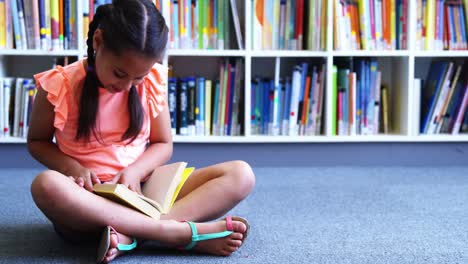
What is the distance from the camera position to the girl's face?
1.32 meters

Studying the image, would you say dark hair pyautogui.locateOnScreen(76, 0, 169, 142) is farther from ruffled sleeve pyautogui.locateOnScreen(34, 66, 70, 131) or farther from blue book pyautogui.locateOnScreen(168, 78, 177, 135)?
blue book pyautogui.locateOnScreen(168, 78, 177, 135)

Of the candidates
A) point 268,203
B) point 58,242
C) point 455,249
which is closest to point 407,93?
point 268,203

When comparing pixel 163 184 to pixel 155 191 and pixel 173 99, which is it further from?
pixel 173 99

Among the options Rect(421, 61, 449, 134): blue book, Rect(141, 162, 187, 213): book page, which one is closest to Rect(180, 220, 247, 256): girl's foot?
Rect(141, 162, 187, 213): book page

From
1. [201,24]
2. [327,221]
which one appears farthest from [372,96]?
[327,221]

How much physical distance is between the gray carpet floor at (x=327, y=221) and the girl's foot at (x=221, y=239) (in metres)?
0.02

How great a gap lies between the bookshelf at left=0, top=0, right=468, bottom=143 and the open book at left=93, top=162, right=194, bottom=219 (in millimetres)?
1056

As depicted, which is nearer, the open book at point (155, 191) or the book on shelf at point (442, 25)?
the open book at point (155, 191)

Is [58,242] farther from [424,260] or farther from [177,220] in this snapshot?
[424,260]

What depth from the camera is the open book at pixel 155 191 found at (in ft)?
4.40

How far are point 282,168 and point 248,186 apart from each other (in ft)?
3.73

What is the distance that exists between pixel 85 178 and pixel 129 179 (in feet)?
0.31

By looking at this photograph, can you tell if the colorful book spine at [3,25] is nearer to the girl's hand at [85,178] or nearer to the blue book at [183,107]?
the blue book at [183,107]

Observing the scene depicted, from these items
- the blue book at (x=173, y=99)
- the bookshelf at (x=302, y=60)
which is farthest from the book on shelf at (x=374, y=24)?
the blue book at (x=173, y=99)
